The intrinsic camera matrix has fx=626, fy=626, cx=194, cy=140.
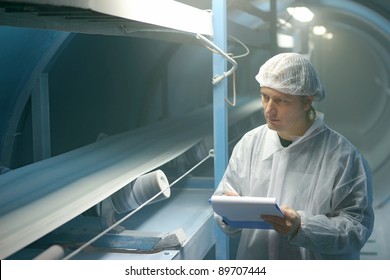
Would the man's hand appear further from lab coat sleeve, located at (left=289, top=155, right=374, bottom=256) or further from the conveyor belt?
the conveyor belt

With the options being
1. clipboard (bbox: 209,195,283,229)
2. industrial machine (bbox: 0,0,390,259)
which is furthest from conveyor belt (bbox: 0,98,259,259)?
clipboard (bbox: 209,195,283,229)

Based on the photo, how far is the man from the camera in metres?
1.71

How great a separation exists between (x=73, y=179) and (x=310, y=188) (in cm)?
77

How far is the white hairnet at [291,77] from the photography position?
5.83 ft

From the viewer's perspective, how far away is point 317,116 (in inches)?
73.0

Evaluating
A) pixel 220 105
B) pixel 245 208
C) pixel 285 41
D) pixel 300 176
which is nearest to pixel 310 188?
pixel 300 176

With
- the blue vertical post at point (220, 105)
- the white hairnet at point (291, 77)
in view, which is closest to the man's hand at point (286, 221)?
the white hairnet at point (291, 77)

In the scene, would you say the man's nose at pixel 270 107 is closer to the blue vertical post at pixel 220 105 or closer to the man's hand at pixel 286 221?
the man's hand at pixel 286 221

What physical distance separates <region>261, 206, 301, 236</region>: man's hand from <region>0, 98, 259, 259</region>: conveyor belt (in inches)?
19.3

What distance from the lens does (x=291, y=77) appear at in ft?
5.83

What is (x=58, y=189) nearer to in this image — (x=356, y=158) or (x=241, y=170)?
(x=241, y=170)

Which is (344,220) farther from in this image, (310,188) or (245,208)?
(245,208)

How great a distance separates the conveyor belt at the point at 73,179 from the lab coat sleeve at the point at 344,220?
0.59 m
